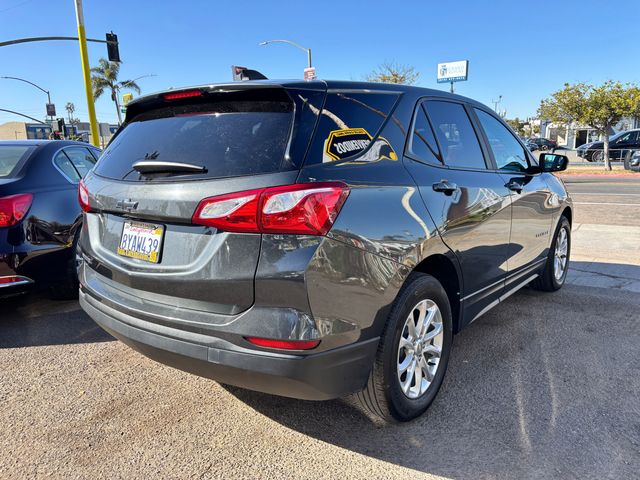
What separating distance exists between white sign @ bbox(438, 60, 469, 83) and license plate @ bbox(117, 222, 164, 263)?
39786 mm

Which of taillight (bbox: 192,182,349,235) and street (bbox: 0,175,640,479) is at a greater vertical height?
taillight (bbox: 192,182,349,235)

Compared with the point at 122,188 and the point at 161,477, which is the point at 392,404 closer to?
the point at 161,477

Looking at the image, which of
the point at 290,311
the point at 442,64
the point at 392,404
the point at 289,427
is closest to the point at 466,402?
the point at 392,404

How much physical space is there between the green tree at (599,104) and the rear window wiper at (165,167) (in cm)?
2533

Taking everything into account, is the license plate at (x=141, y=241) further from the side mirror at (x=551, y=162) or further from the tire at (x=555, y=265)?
the tire at (x=555, y=265)

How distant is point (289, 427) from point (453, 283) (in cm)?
127

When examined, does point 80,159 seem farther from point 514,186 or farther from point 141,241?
point 514,186

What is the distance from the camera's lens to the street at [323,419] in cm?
228

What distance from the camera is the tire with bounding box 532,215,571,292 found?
184 inches

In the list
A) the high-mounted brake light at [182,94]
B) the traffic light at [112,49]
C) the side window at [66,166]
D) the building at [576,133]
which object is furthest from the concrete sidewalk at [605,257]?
the building at [576,133]

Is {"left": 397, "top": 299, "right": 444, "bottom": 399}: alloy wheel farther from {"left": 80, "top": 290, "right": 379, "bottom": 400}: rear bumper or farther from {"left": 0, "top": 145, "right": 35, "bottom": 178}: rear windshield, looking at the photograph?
{"left": 0, "top": 145, "right": 35, "bottom": 178}: rear windshield

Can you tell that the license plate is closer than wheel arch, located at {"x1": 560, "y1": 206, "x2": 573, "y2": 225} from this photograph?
Yes

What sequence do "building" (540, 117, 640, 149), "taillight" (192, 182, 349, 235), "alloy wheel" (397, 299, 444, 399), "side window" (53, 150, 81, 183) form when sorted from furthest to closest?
"building" (540, 117, 640, 149) → "side window" (53, 150, 81, 183) → "alloy wheel" (397, 299, 444, 399) → "taillight" (192, 182, 349, 235)

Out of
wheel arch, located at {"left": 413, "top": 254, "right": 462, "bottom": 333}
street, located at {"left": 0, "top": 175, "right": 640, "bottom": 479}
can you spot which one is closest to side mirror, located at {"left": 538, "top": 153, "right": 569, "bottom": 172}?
street, located at {"left": 0, "top": 175, "right": 640, "bottom": 479}
